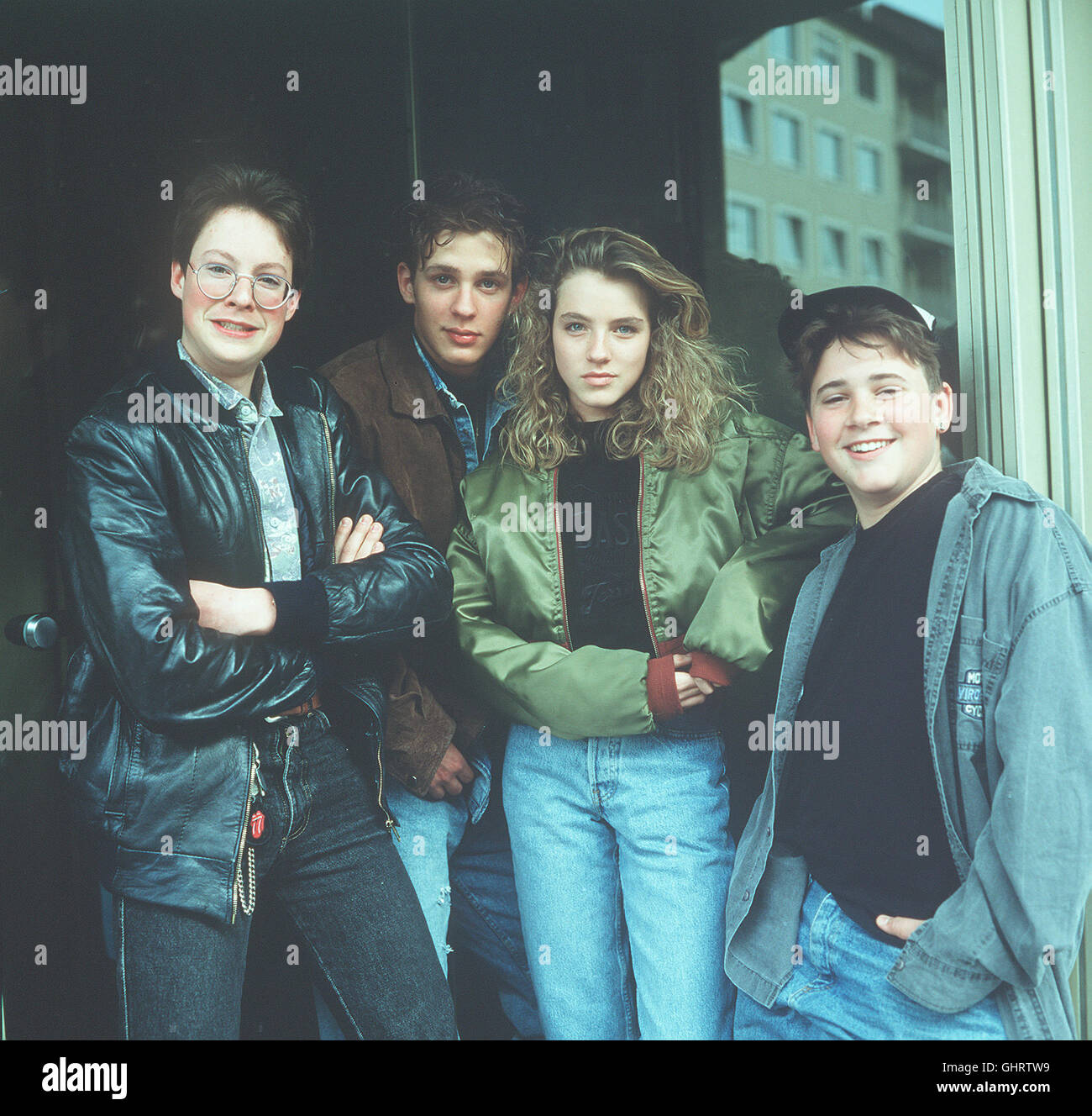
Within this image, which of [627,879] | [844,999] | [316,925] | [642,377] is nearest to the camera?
[844,999]

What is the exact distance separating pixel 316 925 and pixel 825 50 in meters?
2.83

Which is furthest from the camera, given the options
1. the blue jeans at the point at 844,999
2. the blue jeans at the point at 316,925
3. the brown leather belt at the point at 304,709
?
the brown leather belt at the point at 304,709

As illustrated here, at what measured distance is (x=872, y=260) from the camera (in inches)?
116

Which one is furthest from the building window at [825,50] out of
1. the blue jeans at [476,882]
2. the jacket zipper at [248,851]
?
the jacket zipper at [248,851]

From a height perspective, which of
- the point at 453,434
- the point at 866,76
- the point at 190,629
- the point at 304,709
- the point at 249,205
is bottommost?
the point at 304,709

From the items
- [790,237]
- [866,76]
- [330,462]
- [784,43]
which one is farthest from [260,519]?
[866,76]

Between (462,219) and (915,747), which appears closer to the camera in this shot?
(915,747)

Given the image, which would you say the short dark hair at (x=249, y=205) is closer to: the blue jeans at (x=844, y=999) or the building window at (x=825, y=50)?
the building window at (x=825, y=50)

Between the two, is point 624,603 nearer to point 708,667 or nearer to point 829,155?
point 708,667

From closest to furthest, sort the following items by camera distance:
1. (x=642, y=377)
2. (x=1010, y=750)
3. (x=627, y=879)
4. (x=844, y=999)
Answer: (x=1010, y=750), (x=844, y=999), (x=627, y=879), (x=642, y=377)

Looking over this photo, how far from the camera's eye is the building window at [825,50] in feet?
9.82

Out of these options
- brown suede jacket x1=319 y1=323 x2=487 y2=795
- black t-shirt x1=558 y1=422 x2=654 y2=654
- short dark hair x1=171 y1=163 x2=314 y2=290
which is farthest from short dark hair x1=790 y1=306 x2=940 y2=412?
short dark hair x1=171 y1=163 x2=314 y2=290

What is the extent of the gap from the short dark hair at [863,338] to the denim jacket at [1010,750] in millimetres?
364

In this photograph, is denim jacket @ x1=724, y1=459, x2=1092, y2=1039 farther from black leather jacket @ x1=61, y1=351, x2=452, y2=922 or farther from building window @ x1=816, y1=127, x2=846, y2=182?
black leather jacket @ x1=61, y1=351, x2=452, y2=922
